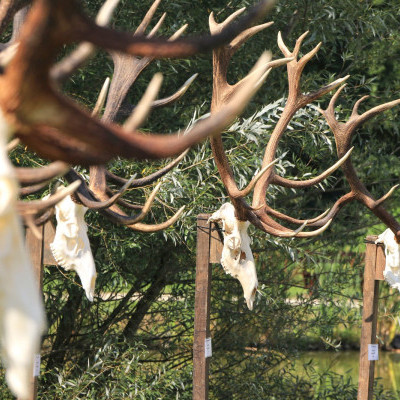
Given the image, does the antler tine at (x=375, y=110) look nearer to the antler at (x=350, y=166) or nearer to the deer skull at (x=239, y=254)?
the antler at (x=350, y=166)

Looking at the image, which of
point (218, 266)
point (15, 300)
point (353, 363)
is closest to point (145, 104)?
point (15, 300)

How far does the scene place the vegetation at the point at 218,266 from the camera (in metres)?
3.33

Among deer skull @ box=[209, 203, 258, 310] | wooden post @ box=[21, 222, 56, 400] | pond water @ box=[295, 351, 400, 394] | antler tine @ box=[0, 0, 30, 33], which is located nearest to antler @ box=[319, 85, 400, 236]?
deer skull @ box=[209, 203, 258, 310]

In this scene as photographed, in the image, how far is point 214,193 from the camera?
354cm

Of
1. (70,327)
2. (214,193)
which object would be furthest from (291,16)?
(70,327)

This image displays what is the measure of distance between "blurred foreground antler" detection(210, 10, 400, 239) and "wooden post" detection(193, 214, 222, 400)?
0.18 meters

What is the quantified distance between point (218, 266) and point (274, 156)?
4.48 feet

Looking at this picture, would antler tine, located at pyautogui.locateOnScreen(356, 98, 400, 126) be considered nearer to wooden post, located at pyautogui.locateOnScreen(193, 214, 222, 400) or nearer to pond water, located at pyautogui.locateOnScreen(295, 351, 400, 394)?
wooden post, located at pyautogui.locateOnScreen(193, 214, 222, 400)

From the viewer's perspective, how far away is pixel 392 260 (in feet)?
8.90

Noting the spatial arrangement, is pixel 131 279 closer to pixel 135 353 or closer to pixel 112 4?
Result: pixel 135 353

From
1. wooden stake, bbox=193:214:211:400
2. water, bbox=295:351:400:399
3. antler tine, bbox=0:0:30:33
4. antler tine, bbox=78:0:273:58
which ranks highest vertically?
antler tine, bbox=0:0:30:33

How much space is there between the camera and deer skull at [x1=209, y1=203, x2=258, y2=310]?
2.31 metres

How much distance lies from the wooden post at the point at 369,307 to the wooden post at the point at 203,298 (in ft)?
2.13

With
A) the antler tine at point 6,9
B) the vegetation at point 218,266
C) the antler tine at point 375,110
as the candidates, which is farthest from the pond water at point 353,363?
the antler tine at point 6,9
